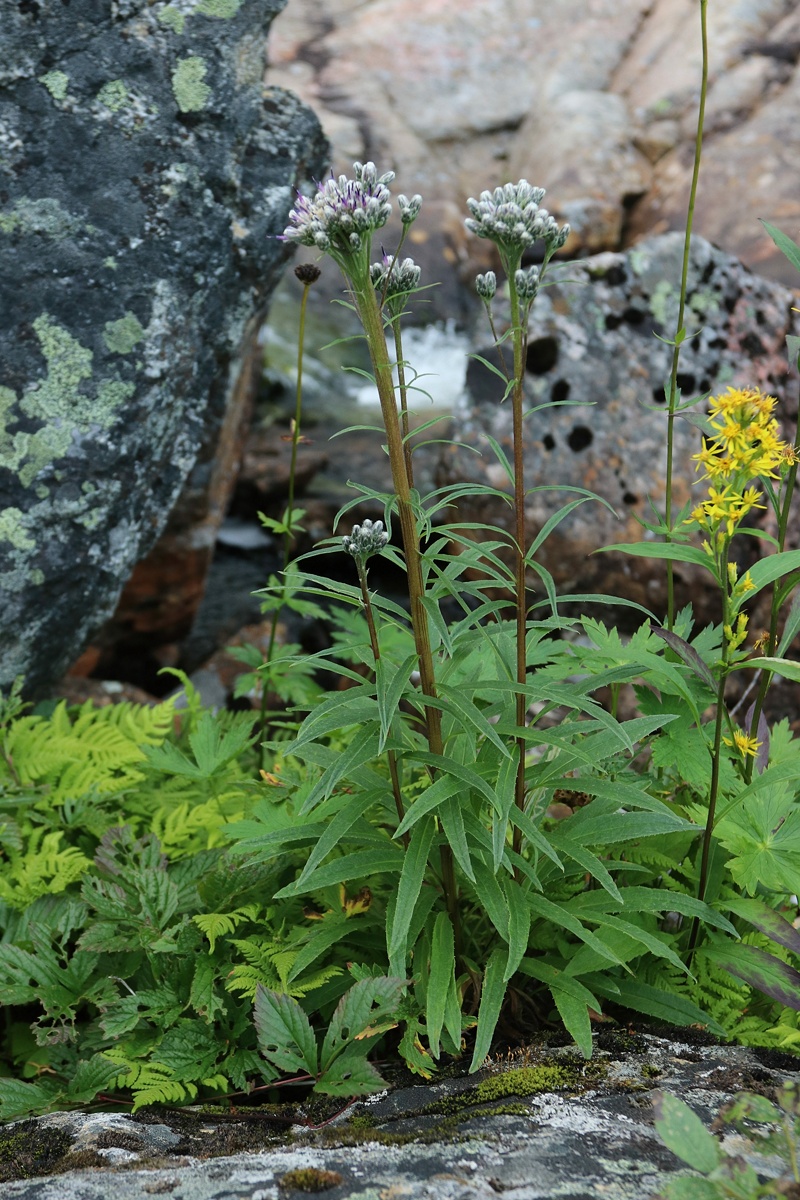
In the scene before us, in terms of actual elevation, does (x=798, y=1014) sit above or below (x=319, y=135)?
below

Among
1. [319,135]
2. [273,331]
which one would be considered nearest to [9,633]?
[319,135]

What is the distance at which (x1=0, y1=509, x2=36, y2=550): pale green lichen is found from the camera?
3.21 meters

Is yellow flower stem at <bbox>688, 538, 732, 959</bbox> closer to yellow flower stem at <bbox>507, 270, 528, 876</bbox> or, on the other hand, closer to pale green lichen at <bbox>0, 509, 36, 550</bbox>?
yellow flower stem at <bbox>507, 270, 528, 876</bbox>

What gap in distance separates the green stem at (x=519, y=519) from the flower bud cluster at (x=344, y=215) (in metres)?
0.29

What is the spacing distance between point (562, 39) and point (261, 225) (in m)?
10.3

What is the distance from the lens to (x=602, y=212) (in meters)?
8.98

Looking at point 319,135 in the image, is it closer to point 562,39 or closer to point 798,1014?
point 798,1014

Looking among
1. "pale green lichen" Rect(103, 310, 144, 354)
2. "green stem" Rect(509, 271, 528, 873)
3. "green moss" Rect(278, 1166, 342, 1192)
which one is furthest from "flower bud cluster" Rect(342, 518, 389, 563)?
"pale green lichen" Rect(103, 310, 144, 354)

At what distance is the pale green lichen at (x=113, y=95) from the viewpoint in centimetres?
344

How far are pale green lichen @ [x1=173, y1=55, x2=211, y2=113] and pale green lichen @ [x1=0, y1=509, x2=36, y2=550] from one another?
5.56 feet

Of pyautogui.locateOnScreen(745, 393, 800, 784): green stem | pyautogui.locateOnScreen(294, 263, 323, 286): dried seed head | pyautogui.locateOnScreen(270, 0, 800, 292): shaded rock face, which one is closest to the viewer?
pyautogui.locateOnScreen(745, 393, 800, 784): green stem

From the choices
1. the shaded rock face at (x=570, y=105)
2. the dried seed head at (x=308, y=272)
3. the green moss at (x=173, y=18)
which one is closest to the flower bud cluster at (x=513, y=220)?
the dried seed head at (x=308, y=272)

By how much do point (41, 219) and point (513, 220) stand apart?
228 cm

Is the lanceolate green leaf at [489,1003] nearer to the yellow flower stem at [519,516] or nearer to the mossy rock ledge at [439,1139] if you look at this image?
the mossy rock ledge at [439,1139]
